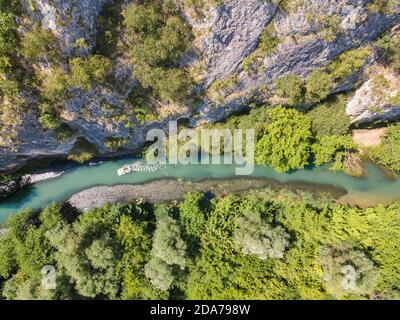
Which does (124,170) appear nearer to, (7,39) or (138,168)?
(138,168)

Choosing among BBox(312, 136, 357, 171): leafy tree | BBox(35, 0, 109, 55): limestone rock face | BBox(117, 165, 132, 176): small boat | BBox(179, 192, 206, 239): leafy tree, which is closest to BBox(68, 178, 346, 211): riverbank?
BBox(117, 165, 132, 176): small boat

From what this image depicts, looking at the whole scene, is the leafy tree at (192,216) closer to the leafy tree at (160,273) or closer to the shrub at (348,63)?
the leafy tree at (160,273)

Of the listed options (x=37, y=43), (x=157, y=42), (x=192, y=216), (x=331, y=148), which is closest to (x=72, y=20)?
(x=37, y=43)

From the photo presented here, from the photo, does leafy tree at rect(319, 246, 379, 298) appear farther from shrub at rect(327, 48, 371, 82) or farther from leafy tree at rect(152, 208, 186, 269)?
shrub at rect(327, 48, 371, 82)

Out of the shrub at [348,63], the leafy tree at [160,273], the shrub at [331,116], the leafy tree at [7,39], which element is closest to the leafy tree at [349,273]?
the shrub at [331,116]

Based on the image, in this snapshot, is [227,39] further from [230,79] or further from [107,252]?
[107,252]
